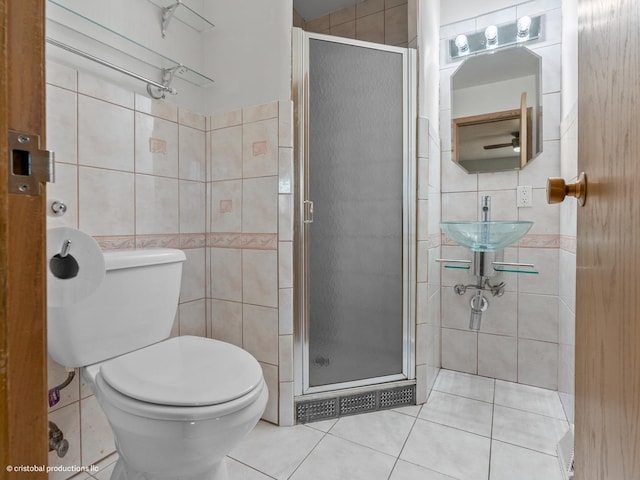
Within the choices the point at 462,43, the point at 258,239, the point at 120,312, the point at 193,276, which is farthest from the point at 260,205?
the point at 462,43

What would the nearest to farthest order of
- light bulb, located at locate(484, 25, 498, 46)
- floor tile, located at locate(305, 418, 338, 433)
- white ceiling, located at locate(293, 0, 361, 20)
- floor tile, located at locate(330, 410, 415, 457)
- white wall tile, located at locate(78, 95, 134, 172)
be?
white wall tile, located at locate(78, 95, 134, 172) → floor tile, located at locate(330, 410, 415, 457) → floor tile, located at locate(305, 418, 338, 433) → light bulb, located at locate(484, 25, 498, 46) → white ceiling, located at locate(293, 0, 361, 20)

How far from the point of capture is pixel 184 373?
3.21 feet

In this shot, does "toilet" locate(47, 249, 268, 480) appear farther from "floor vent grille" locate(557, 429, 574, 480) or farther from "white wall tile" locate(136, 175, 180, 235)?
"floor vent grille" locate(557, 429, 574, 480)

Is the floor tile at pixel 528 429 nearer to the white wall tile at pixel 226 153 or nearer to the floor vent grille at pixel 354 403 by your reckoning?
A: the floor vent grille at pixel 354 403

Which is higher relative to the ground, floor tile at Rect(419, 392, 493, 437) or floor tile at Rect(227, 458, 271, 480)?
floor tile at Rect(419, 392, 493, 437)

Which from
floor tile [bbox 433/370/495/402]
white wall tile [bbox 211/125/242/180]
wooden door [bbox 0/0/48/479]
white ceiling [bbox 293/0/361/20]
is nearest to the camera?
wooden door [bbox 0/0/48/479]

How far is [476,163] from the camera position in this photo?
1974 millimetres

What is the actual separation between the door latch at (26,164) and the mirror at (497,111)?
2044mm

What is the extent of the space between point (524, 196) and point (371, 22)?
4.53 feet

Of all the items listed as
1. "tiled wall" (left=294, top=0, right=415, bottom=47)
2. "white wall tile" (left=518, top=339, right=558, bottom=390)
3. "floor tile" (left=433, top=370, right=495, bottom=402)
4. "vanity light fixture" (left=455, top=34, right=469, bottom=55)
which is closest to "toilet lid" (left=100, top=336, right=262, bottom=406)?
"floor tile" (left=433, top=370, right=495, bottom=402)

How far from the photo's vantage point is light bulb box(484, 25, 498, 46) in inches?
75.2

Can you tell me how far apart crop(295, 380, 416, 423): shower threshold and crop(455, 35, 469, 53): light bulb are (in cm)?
187

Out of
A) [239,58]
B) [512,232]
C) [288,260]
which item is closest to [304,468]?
[288,260]

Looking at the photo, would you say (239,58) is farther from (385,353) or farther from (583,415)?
(583,415)
